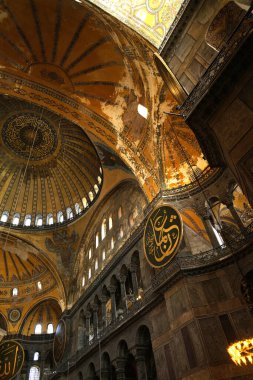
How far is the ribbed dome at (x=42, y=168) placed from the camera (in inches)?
587

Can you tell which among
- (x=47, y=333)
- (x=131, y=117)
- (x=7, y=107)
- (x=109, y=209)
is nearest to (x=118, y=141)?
(x=131, y=117)

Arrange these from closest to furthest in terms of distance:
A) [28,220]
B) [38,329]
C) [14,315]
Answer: [28,220], [14,315], [38,329]

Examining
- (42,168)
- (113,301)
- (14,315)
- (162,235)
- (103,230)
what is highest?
(42,168)

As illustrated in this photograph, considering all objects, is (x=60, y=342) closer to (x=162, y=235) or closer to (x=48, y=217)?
(x=48, y=217)

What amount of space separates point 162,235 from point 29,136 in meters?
10.8

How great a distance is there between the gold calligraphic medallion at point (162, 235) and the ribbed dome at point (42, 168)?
6910 millimetres

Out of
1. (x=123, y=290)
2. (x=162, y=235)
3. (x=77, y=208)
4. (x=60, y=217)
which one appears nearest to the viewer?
(x=162, y=235)

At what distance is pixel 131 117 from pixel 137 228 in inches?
163

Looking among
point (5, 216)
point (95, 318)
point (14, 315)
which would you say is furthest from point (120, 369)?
point (5, 216)

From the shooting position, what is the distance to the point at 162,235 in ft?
26.6

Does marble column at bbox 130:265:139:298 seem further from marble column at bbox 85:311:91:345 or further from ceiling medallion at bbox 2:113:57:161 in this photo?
ceiling medallion at bbox 2:113:57:161

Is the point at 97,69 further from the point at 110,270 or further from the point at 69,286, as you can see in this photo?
the point at 69,286

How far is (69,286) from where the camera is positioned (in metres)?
16.8

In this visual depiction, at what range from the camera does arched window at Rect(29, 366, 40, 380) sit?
56.9 feet
